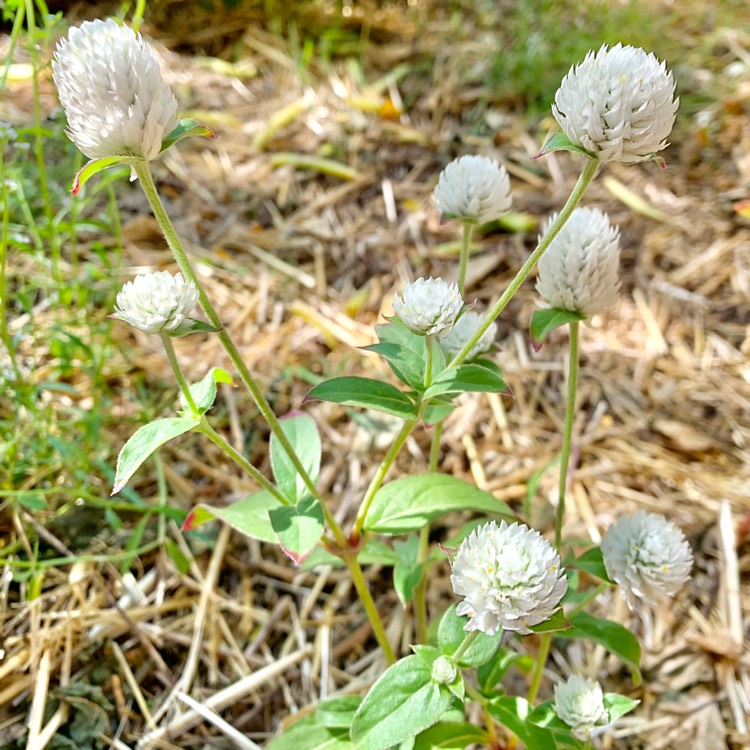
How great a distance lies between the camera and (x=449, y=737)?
1168 mm

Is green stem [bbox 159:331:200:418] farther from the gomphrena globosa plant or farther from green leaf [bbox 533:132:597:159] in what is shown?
green leaf [bbox 533:132:597:159]

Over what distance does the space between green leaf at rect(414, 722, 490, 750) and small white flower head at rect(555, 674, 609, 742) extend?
165mm

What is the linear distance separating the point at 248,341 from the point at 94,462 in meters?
0.62

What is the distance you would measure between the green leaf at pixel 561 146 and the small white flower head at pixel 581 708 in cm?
80

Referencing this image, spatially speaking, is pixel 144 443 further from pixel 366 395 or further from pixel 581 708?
pixel 581 708

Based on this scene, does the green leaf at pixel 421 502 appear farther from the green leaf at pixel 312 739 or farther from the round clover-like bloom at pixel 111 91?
the round clover-like bloom at pixel 111 91

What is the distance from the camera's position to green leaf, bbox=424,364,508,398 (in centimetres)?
A: 96

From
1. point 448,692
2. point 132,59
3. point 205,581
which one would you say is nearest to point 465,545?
point 448,692

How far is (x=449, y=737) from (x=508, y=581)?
1.53 feet

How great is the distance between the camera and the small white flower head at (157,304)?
0.94m

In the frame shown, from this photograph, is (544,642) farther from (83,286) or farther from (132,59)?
(83,286)

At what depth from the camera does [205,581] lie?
157 cm

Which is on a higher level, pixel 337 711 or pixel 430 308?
pixel 430 308

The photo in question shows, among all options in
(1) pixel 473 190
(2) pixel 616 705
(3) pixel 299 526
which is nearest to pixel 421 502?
(3) pixel 299 526
